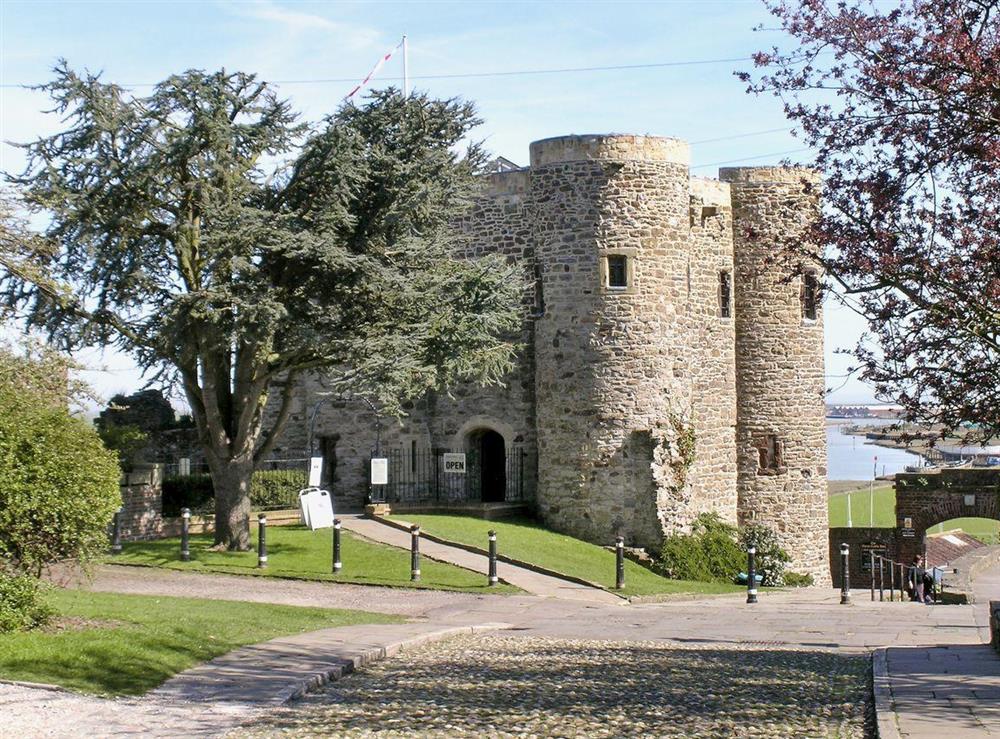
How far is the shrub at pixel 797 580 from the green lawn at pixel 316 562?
524 inches

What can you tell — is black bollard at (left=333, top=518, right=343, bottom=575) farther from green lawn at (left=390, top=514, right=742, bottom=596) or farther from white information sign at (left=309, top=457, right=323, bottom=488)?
white information sign at (left=309, top=457, right=323, bottom=488)

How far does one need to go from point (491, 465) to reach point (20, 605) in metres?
20.7

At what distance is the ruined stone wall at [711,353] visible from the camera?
32469 mm

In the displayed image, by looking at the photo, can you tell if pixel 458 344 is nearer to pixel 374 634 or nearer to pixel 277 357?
pixel 277 357

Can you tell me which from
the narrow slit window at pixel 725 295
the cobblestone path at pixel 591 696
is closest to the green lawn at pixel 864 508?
the narrow slit window at pixel 725 295

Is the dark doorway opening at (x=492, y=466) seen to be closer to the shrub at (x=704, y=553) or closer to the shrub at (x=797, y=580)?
the shrub at (x=704, y=553)

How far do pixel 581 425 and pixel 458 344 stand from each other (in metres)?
6.19

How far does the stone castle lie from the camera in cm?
3019

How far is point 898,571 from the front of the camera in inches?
1730

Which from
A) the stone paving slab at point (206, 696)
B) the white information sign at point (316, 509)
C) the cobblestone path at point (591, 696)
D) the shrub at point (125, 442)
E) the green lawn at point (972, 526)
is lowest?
the green lawn at point (972, 526)

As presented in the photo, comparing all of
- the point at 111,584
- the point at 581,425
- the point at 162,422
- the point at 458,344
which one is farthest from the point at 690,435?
the point at 111,584

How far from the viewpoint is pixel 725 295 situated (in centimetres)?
3441

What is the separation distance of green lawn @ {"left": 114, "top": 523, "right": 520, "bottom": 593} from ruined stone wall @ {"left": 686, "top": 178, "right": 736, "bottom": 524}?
952 cm

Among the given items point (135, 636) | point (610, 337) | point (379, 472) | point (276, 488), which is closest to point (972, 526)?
point (610, 337)
